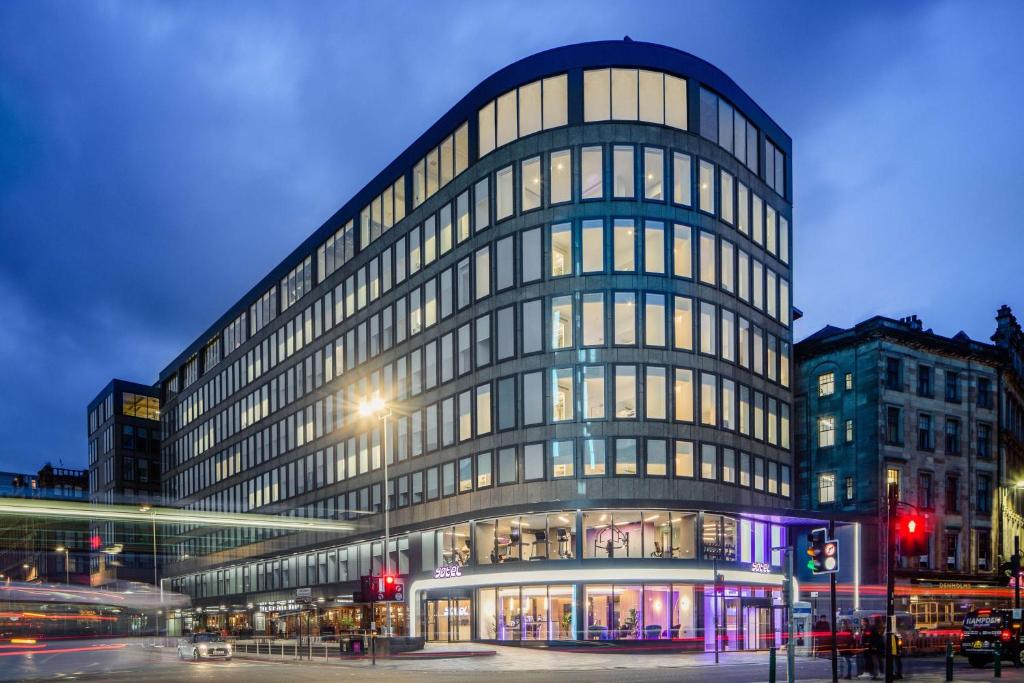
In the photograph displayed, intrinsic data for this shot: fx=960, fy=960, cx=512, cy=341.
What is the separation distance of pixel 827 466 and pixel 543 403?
79.6ft

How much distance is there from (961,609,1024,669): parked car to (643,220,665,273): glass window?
2407 centimetres

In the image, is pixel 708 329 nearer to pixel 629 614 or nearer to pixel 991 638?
pixel 629 614

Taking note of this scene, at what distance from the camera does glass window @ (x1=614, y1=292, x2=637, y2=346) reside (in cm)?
5241

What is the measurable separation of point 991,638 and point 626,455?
66.5 ft

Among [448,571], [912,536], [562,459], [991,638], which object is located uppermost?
[912,536]

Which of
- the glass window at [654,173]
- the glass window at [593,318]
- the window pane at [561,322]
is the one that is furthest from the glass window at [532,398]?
the glass window at [654,173]

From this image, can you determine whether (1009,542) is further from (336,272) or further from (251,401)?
(251,401)

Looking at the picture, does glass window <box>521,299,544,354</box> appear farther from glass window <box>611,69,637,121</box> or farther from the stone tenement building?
the stone tenement building

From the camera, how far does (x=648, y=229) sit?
5319 centimetres

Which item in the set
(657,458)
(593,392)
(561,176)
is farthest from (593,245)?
(657,458)

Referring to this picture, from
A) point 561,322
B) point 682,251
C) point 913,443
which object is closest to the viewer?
point 561,322

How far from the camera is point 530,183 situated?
55.5 meters

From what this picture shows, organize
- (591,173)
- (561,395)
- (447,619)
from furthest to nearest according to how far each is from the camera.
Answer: (447,619), (591,173), (561,395)

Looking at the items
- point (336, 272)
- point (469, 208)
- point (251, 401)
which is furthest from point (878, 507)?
point (251, 401)
